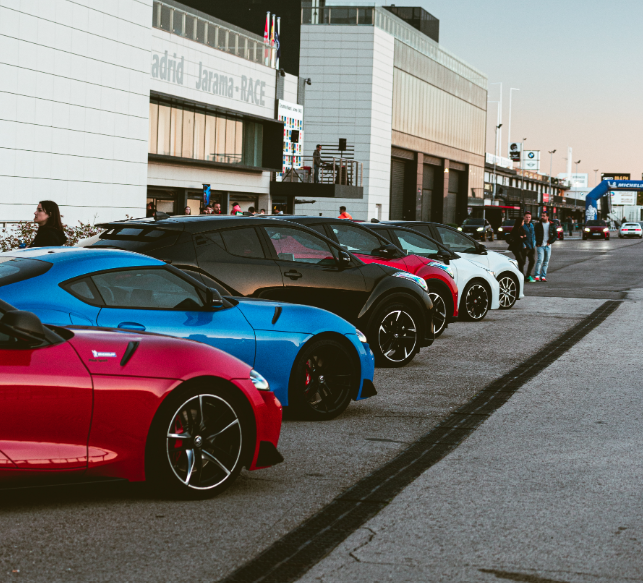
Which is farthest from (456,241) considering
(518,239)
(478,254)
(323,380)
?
(323,380)

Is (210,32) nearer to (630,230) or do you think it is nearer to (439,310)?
(439,310)

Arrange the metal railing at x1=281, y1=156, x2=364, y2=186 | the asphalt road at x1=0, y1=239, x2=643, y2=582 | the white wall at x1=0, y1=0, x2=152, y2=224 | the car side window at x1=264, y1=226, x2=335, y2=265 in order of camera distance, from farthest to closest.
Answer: the metal railing at x1=281, y1=156, x2=364, y2=186 → the white wall at x1=0, y1=0, x2=152, y2=224 → the car side window at x1=264, y1=226, x2=335, y2=265 → the asphalt road at x1=0, y1=239, x2=643, y2=582

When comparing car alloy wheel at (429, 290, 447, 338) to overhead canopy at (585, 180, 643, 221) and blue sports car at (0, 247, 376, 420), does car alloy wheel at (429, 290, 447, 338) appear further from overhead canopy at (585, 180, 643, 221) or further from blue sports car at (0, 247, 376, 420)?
overhead canopy at (585, 180, 643, 221)

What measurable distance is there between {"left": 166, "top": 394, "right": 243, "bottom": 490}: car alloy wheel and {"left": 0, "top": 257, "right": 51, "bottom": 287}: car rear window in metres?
1.92

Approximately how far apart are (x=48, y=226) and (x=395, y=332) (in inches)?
164

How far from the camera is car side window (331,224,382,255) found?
12.4 m

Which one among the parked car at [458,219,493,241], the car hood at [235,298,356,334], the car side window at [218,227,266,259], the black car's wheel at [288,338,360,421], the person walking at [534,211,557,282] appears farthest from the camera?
the parked car at [458,219,493,241]

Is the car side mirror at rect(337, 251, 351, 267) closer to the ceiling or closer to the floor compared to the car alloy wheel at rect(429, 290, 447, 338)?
closer to the ceiling

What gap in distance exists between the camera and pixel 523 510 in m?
5.14

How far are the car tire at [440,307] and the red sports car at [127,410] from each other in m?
8.08

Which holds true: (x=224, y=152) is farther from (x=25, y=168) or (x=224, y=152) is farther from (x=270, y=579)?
(x=270, y=579)

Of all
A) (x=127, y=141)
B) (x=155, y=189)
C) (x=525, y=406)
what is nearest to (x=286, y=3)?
(x=155, y=189)

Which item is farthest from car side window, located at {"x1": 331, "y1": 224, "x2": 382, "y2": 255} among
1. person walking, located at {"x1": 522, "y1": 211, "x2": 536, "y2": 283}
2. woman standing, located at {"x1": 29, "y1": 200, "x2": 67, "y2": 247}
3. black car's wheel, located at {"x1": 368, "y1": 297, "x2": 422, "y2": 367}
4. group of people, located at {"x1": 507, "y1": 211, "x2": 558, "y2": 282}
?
person walking, located at {"x1": 522, "y1": 211, "x2": 536, "y2": 283}

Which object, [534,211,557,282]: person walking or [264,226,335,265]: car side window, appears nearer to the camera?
[264,226,335,265]: car side window
